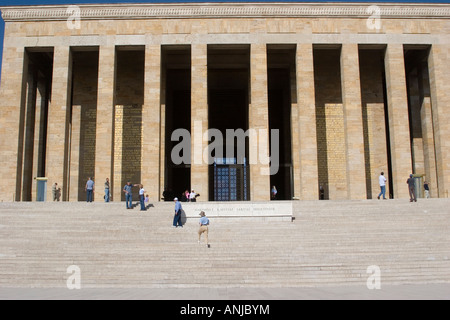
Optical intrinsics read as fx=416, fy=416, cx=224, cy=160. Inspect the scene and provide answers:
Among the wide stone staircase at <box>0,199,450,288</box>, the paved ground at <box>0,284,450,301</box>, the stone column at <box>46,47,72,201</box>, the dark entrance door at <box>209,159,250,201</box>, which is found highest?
the stone column at <box>46,47,72,201</box>

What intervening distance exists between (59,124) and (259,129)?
32.1 ft

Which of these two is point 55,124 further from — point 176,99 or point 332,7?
point 332,7

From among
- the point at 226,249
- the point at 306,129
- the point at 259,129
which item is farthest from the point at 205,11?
the point at 226,249

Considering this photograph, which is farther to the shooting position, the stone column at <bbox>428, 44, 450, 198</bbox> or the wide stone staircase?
the stone column at <bbox>428, 44, 450, 198</bbox>

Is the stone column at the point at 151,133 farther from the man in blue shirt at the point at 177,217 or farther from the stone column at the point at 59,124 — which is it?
the man in blue shirt at the point at 177,217

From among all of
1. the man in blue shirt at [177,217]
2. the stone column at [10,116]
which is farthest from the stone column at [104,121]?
the man in blue shirt at [177,217]

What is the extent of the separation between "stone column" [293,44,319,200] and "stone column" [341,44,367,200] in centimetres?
165

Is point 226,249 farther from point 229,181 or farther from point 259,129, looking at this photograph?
point 229,181

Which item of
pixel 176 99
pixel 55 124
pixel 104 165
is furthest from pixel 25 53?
pixel 176 99

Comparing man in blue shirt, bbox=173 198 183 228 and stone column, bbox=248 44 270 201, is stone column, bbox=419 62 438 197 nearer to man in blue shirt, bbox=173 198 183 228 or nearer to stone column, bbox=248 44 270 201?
stone column, bbox=248 44 270 201

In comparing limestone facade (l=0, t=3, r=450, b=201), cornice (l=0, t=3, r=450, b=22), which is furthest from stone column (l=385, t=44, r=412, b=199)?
cornice (l=0, t=3, r=450, b=22)

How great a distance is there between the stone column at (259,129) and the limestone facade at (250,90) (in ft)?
0.17

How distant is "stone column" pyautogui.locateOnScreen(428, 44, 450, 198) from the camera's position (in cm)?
2036
